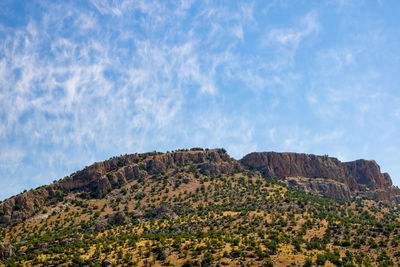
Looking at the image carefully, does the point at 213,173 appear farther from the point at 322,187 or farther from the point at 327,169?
the point at 327,169

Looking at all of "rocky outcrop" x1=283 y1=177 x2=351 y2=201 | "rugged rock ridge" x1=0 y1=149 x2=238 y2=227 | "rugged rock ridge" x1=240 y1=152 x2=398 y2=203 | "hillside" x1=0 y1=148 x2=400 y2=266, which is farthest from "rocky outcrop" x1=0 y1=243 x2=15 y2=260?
"rocky outcrop" x1=283 y1=177 x2=351 y2=201

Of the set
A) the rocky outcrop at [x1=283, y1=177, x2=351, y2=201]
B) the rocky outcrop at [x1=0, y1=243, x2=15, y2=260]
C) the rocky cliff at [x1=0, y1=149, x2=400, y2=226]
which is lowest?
the rocky outcrop at [x1=0, y1=243, x2=15, y2=260]

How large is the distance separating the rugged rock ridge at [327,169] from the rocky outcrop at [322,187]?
23.9 feet

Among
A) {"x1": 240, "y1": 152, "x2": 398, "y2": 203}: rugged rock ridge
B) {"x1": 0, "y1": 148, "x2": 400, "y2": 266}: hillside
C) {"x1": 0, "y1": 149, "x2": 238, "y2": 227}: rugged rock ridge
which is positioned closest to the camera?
{"x1": 0, "y1": 148, "x2": 400, "y2": 266}: hillside

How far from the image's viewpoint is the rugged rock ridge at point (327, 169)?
551ft

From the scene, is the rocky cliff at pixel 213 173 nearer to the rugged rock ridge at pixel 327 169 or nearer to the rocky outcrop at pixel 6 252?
the rugged rock ridge at pixel 327 169

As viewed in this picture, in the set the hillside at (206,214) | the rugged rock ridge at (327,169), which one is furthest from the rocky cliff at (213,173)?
the hillside at (206,214)

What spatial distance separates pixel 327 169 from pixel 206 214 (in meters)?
97.2

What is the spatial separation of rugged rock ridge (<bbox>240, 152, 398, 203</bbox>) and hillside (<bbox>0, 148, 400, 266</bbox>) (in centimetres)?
62

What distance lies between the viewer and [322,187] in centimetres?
15712

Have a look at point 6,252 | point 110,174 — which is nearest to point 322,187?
point 110,174

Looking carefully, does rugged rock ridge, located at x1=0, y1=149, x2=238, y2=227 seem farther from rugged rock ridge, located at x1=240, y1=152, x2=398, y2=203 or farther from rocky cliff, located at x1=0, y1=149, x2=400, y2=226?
rugged rock ridge, located at x1=240, y1=152, x2=398, y2=203

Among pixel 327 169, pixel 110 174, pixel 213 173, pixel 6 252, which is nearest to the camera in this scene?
pixel 6 252

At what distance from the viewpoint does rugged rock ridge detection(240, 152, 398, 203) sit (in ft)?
551
